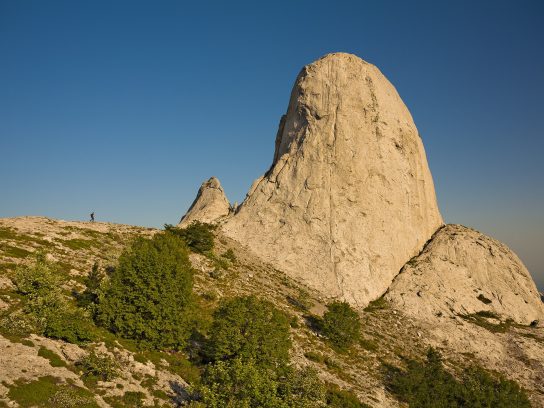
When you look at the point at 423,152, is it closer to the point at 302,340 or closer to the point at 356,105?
the point at 356,105

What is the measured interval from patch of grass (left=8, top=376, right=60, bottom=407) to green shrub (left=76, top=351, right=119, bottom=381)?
2333 mm

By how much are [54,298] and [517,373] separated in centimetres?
5044

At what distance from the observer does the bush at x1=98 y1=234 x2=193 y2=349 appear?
28.2 metres

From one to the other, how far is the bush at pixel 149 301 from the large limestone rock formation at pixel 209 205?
38.7 meters

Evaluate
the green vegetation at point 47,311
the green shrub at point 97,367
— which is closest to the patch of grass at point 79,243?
the green vegetation at point 47,311

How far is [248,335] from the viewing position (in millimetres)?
28188

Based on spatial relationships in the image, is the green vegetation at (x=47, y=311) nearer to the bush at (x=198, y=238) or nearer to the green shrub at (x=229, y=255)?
the bush at (x=198, y=238)

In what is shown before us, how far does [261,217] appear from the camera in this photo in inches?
2557

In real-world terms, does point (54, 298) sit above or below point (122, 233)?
below

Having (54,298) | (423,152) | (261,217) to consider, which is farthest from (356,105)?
(54,298)

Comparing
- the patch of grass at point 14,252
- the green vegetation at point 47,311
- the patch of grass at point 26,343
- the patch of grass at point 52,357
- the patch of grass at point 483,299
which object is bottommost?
the patch of grass at point 52,357

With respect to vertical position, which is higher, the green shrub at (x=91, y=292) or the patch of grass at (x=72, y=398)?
the green shrub at (x=91, y=292)

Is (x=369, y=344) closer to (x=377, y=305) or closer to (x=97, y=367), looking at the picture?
(x=377, y=305)

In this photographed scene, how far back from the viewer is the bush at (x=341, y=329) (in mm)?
41094
